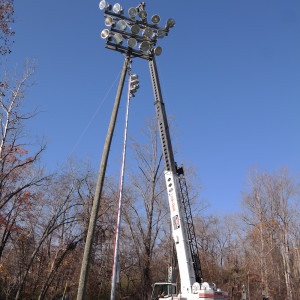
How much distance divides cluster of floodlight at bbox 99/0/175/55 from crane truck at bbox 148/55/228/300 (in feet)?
4.75

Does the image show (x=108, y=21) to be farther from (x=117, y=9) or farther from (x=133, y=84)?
(x=133, y=84)

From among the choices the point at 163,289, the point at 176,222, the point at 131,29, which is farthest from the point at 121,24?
the point at 163,289

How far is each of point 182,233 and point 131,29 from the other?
743cm

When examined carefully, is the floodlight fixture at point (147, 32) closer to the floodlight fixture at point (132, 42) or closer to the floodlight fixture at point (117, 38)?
the floodlight fixture at point (132, 42)

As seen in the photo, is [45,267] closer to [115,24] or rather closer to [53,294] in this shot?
[53,294]

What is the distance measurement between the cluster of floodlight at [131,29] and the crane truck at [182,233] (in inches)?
57.0

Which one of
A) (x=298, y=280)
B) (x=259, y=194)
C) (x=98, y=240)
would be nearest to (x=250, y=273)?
(x=298, y=280)

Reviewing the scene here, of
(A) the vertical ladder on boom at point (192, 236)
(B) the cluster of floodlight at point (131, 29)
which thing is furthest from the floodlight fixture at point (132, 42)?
(A) the vertical ladder on boom at point (192, 236)

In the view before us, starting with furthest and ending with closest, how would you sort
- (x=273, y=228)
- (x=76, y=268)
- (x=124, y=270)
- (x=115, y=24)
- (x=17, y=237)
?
(x=273, y=228)
(x=124, y=270)
(x=76, y=268)
(x=17, y=237)
(x=115, y=24)

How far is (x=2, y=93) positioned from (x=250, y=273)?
3122 centimetres

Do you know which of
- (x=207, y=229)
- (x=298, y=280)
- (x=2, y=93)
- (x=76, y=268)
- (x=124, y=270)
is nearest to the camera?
(x=2, y=93)

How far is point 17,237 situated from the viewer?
25594 mm

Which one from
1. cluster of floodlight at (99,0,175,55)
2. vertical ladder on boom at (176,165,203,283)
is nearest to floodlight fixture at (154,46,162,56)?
cluster of floodlight at (99,0,175,55)

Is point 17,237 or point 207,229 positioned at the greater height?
point 207,229
